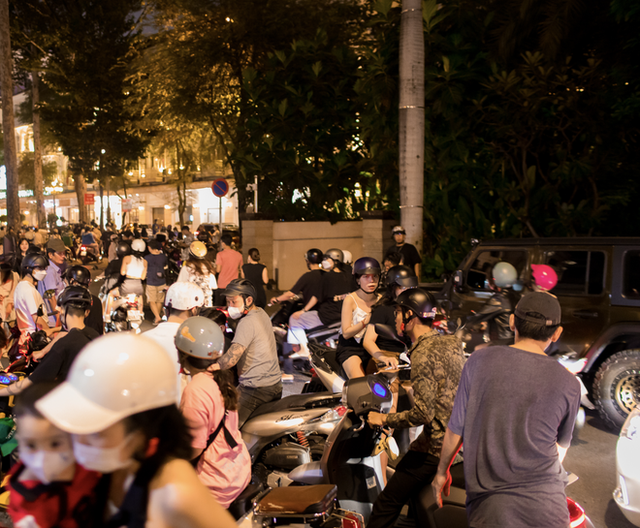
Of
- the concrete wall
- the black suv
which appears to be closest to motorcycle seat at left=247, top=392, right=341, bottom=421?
the black suv

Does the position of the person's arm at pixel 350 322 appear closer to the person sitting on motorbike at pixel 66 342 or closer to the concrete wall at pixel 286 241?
the person sitting on motorbike at pixel 66 342

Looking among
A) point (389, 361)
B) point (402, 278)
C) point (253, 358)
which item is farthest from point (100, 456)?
point (402, 278)

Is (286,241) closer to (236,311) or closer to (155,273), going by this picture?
(155,273)

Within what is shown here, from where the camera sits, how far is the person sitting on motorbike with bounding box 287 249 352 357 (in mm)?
8203

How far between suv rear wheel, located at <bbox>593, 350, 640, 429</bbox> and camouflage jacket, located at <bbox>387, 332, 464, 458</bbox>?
3629 mm

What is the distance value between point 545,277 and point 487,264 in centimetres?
150

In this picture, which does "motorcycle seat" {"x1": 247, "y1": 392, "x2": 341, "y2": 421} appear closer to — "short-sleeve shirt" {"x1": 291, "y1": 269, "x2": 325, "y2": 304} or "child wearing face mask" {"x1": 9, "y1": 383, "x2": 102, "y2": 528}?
"child wearing face mask" {"x1": 9, "y1": 383, "x2": 102, "y2": 528}

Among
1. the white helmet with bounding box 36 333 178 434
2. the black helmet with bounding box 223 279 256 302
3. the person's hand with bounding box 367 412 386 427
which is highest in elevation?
the white helmet with bounding box 36 333 178 434

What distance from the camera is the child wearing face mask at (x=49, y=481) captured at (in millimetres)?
1768

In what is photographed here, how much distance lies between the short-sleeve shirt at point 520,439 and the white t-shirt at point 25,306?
229 inches

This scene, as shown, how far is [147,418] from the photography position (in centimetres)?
176

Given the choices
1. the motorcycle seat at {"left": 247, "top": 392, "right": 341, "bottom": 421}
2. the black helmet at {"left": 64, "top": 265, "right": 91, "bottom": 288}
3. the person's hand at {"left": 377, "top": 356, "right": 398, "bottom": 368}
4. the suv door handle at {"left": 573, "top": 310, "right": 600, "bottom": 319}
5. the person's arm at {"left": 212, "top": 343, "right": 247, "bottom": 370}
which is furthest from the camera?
the black helmet at {"left": 64, "top": 265, "right": 91, "bottom": 288}

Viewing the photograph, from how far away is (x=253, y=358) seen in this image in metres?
4.95

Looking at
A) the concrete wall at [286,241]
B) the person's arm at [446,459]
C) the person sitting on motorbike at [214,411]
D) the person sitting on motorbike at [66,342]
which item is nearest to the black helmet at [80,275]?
the person sitting on motorbike at [66,342]
